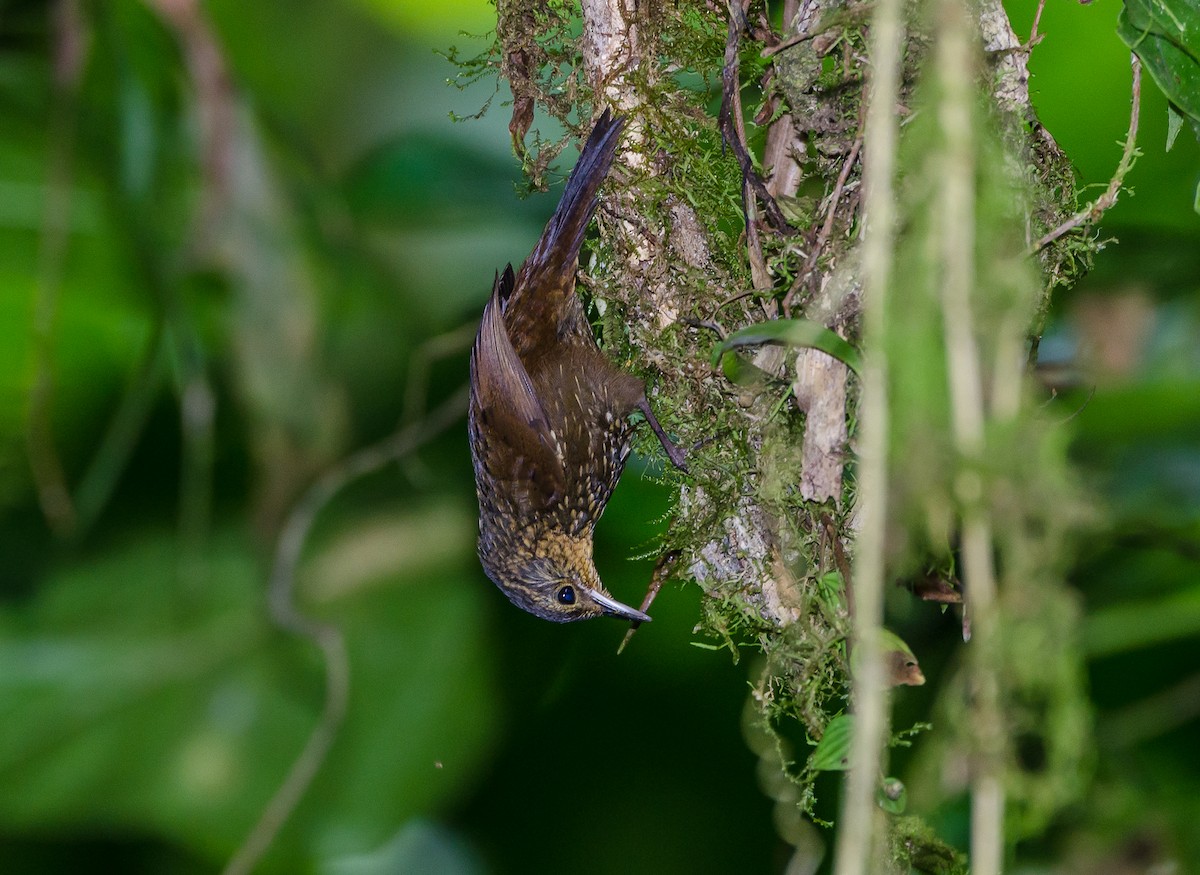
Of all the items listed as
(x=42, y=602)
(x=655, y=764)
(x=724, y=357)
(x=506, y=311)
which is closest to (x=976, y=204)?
(x=724, y=357)

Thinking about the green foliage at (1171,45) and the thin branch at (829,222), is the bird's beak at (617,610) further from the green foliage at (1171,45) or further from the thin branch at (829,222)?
the green foliage at (1171,45)

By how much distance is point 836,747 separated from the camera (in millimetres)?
1194

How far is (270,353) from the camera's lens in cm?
248

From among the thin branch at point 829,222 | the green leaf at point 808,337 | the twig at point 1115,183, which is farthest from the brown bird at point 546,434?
the twig at point 1115,183

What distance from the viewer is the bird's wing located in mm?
1980

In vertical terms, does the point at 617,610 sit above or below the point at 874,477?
below

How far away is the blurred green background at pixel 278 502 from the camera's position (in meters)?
2.29

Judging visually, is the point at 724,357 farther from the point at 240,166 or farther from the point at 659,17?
the point at 240,166

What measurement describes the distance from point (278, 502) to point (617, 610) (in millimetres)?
1074

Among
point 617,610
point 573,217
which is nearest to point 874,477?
point 573,217

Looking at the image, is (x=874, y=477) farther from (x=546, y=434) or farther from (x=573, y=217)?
(x=546, y=434)

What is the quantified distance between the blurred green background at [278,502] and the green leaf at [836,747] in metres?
1.01

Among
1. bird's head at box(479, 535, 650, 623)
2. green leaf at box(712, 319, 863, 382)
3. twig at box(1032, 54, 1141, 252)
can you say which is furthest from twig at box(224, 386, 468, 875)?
twig at box(1032, 54, 1141, 252)

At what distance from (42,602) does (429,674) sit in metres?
1.02
